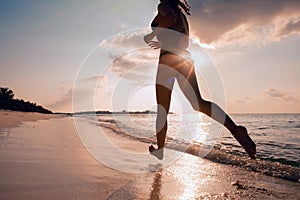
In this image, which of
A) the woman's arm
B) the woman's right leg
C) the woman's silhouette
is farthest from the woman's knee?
the woman's arm

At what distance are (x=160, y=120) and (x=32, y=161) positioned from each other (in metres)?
1.75

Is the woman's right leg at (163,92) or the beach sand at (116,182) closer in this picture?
the beach sand at (116,182)

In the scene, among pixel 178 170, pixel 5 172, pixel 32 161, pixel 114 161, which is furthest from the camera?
pixel 114 161

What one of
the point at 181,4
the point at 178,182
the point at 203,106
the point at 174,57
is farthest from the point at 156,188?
the point at 181,4

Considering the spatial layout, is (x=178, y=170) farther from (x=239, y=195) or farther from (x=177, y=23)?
(x=177, y=23)

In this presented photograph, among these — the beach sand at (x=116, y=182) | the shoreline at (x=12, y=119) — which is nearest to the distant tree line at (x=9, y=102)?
the shoreline at (x=12, y=119)

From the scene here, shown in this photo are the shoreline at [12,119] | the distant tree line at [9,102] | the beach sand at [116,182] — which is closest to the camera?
the beach sand at [116,182]

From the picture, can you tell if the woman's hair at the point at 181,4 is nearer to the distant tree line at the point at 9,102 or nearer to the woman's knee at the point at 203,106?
the woman's knee at the point at 203,106

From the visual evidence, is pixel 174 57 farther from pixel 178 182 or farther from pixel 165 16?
pixel 178 182

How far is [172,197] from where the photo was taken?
2.33 meters

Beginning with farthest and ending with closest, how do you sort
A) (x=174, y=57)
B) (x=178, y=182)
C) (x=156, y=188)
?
(x=174, y=57) → (x=178, y=182) → (x=156, y=188)

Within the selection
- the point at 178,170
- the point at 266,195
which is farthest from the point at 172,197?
the point at 178,170

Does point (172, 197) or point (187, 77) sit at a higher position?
point (187, 77)

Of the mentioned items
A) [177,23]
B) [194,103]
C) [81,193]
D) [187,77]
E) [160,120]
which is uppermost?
[177,23]
